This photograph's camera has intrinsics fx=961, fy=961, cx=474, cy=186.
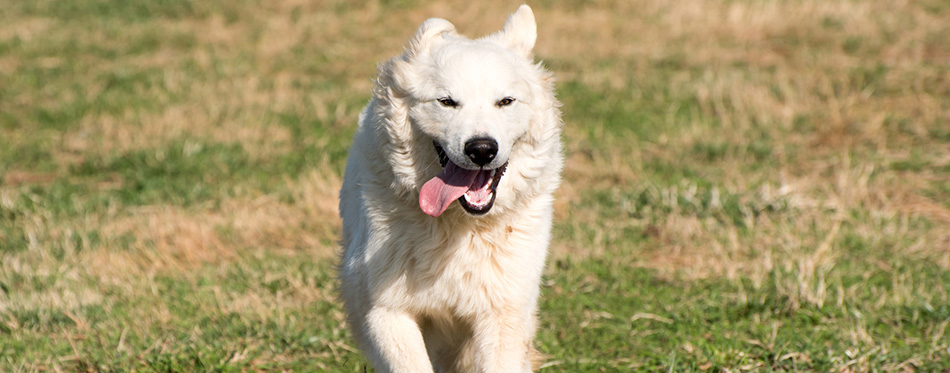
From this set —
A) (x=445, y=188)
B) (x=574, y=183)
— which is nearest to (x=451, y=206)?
(x=445, y=188)

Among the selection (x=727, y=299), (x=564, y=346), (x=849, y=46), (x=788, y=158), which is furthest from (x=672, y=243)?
(x=849, y=46)

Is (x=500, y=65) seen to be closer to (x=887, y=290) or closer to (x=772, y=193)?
(x=887, y=290)

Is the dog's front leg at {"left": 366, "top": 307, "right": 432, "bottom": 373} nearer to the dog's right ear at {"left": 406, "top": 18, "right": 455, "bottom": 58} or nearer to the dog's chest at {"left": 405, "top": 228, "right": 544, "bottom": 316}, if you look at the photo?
the dog's chest at {"left": 405, "top": 228, "right": 544, "bottom": 316}

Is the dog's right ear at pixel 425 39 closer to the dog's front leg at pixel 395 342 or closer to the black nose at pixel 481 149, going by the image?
the black nose at pixel 481 149

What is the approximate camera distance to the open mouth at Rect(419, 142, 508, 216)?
3.62 meters

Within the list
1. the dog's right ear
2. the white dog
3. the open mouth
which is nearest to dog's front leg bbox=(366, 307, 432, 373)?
the white dog

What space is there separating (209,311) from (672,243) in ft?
10.3

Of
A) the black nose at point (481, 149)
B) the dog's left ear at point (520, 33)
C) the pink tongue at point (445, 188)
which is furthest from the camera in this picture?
the dog's left ear at point (520, 33)

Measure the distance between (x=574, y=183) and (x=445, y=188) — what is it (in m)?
4.54

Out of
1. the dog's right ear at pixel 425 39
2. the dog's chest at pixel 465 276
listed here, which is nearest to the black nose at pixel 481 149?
the dog's chest at pixel 465 276

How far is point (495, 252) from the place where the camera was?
12.6 ft

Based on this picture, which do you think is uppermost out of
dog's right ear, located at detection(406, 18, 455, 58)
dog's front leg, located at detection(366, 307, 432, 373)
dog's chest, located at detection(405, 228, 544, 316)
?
dog's right ear, located at detection(406, 18, 455, 58)

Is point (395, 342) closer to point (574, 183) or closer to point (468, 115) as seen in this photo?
point (468, 115)

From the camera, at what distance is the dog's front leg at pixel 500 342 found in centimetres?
376
